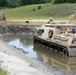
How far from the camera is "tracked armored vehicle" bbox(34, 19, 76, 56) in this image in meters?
35.5

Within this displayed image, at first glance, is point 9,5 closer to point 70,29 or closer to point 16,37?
point 16,37

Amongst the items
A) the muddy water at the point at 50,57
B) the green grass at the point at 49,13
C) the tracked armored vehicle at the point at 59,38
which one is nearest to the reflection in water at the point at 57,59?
the muddy water at the point at 50,57

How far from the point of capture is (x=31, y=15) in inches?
3216

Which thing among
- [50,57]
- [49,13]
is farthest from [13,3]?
[50,57]

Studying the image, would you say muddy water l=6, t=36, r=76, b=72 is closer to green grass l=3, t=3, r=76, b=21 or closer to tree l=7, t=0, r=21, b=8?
green grass l=3, t=3, r=76, b=21

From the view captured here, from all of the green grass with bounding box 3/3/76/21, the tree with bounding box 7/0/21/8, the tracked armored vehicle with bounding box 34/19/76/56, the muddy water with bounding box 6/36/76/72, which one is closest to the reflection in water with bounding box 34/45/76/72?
the muddy water with bounding box 6/36/76/72

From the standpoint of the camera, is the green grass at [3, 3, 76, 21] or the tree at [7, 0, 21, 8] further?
the tree at [7, 0, 21, 8]

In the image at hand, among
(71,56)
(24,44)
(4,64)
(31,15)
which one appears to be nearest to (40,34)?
(24,44)

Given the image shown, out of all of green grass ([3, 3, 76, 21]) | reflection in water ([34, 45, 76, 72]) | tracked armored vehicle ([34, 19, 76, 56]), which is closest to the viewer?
reflection in water ([34, 45, 76, 72])

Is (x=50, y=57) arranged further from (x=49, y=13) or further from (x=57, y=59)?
(x=49, y=13)

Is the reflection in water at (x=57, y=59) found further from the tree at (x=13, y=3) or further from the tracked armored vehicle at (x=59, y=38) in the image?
the tree at (x=13, y=3)

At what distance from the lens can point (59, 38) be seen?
38.5m

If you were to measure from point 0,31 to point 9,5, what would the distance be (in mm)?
57713

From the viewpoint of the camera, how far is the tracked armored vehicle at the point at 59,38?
3553 cm
